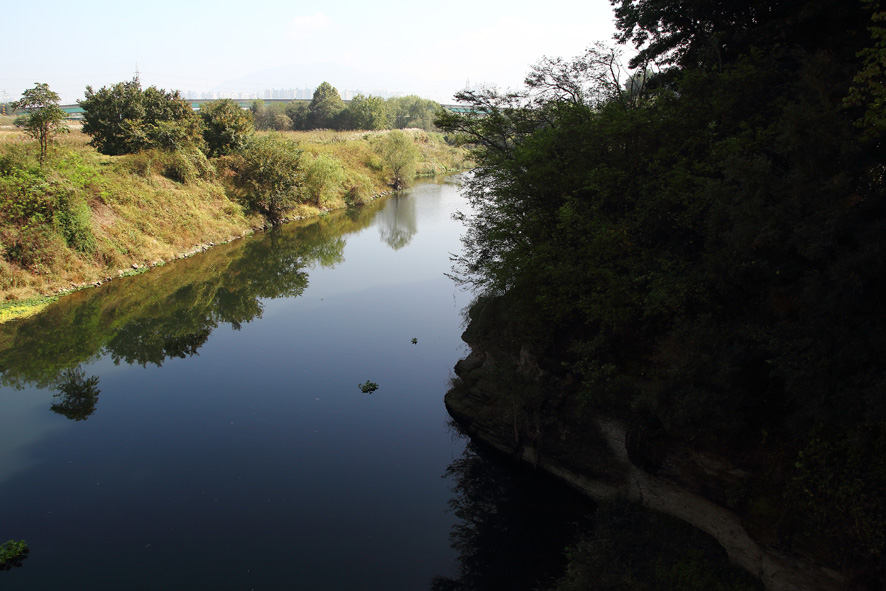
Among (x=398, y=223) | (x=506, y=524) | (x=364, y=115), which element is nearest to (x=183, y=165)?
(x=398, y=223)

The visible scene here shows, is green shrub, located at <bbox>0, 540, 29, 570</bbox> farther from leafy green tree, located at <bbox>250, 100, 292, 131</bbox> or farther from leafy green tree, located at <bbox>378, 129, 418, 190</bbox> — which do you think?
leafy green tree, located at <bbox>250, 100, 292, 131</bbox>

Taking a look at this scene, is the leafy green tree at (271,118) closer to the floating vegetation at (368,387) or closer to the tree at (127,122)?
the tree at (127,122)

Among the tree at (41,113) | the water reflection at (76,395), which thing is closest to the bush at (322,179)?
the tree at (41,113)

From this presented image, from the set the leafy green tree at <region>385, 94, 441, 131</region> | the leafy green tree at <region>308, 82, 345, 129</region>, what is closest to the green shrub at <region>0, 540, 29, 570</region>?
the leafy green tree at <region>308, 82, 345, 129</region>

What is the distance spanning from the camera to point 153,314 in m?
26.2

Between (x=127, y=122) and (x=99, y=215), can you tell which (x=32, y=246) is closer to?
(x=99, y=215)

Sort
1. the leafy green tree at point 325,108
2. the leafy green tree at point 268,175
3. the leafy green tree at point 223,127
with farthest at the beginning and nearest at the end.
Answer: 1. the leafy green tree at point 325,108
2. the leafy green tree at point 223,127
3. the leafy green tree at point 268,175

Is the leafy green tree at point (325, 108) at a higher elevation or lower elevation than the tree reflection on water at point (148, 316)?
higher

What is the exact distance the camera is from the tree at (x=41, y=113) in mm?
30031

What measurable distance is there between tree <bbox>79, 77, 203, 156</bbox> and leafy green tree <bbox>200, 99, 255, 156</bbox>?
5017 mm

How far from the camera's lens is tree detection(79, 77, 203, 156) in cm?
4081

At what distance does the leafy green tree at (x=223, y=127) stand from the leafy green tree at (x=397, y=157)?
24264 millimetres

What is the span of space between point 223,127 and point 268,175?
6.04 metres

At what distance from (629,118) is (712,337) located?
23.8 feet
